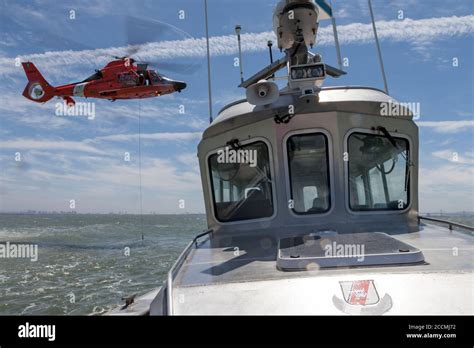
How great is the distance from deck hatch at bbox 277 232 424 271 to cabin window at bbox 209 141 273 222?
6.35ft

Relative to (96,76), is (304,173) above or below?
below

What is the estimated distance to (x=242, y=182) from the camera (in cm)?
591

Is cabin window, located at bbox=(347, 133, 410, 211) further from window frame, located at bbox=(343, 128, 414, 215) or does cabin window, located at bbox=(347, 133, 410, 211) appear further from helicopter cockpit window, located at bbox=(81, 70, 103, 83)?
helicopter cockpit window, located at bbox=(81, 70, 103, 83)

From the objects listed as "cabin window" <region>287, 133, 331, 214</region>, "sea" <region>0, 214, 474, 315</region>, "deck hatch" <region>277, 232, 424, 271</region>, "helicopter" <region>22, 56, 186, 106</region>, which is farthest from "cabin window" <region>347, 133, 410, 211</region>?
"helicopter" <region>22, 56, 186, 106</region>

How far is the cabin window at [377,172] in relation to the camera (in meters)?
5.50

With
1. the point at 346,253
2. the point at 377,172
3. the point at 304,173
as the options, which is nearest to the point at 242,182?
the point at 304,173

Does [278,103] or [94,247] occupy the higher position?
[278,103]

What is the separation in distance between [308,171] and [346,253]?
7.79 ft

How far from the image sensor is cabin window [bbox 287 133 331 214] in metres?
5.45

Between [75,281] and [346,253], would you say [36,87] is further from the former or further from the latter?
[346,253]

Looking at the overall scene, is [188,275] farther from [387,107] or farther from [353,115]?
[387,107]
